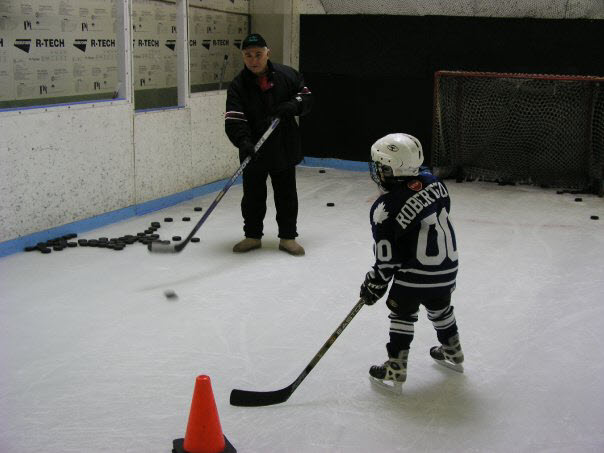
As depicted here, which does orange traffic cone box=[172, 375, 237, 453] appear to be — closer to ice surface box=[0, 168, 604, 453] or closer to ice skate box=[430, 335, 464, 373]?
ice surface box=[0, 168, 604, 453]

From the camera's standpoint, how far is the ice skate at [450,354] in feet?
9.27

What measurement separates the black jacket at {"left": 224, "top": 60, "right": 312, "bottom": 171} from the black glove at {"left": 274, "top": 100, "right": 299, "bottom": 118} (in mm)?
47

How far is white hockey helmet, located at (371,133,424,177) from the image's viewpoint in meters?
2.53

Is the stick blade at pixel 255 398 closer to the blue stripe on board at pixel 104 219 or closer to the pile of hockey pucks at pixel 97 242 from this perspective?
the pile of hockey pucks at pixel 97 242

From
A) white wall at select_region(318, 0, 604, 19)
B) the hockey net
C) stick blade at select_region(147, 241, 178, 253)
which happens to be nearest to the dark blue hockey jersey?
stick blade at select_region(147, 241, 178, 253)

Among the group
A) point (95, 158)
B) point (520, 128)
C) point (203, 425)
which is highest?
point (520, 128)

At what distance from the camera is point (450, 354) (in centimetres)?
285

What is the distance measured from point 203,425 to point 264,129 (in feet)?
7.90

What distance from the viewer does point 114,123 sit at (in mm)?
5094

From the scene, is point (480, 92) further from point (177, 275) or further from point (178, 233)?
point (177, 275)

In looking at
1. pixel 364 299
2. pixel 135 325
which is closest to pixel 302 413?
pixel 364 299

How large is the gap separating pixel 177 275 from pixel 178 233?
0.95 metres

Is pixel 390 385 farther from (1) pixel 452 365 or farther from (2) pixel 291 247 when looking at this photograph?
(2) pixel 291 247

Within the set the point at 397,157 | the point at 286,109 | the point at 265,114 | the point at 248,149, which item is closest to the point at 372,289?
the point at 397,157
